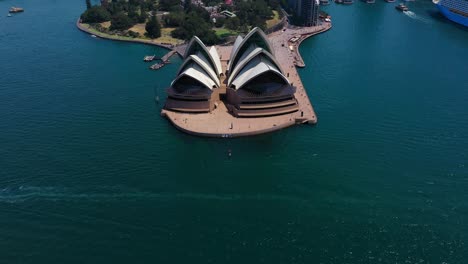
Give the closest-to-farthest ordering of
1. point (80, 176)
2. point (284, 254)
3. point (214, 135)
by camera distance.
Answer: point (284, 254) < point (80, 176) < point (214, 135)

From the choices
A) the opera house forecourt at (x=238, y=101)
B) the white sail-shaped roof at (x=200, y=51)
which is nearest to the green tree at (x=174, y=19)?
the white sail-shaped roof at (x=200, y=51)

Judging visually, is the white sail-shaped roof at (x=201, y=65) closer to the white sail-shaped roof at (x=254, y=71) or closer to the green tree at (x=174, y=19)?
the white sail-shaped roof at (x=254, y=71)

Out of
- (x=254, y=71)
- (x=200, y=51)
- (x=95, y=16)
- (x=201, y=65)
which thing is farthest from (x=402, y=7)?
(x=95, y=16)

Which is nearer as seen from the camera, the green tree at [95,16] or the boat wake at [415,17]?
the green tree at [95,16]

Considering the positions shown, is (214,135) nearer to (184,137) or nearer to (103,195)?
(184,137)

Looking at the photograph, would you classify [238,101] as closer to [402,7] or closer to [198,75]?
[198,75]

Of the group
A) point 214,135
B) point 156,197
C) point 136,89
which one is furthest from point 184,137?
point 136,89

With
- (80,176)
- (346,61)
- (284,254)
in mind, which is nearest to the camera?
(284,254)
